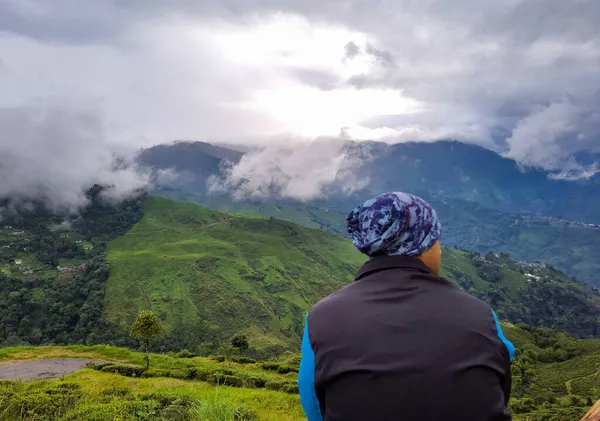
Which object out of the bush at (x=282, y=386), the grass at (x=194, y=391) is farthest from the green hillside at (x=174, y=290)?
the bush at (x=282, y=386)

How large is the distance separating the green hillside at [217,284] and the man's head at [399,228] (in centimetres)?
10175

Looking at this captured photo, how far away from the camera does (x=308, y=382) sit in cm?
264

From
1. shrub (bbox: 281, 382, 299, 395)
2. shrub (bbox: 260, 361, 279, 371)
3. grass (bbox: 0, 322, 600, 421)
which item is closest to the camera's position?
grass (bbox: 0, 322, 600, 421)

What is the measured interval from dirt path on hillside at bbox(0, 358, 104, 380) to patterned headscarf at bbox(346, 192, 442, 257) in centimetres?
4122

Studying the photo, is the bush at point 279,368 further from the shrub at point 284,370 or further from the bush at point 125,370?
the bush at point 125,370

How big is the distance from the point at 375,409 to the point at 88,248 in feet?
657

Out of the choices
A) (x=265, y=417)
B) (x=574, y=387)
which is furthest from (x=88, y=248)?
(x=265, y=417)

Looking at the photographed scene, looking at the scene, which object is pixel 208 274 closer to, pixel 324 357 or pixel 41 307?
pixel 41 307

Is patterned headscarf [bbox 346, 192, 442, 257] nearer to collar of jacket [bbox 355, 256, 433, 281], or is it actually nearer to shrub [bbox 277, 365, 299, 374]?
collar of jacket [bbox 355, 256, 433, 281]

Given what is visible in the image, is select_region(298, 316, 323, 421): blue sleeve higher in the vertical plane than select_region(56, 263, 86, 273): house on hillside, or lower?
higher

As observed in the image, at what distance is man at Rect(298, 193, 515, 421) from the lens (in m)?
2.21

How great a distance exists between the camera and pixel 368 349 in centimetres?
229

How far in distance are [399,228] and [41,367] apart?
46129 millimetres

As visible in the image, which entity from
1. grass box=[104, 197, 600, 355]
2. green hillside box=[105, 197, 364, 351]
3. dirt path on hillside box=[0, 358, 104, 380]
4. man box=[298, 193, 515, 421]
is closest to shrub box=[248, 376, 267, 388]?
dirt path on hillside box=[0, 358, 104, 380]
